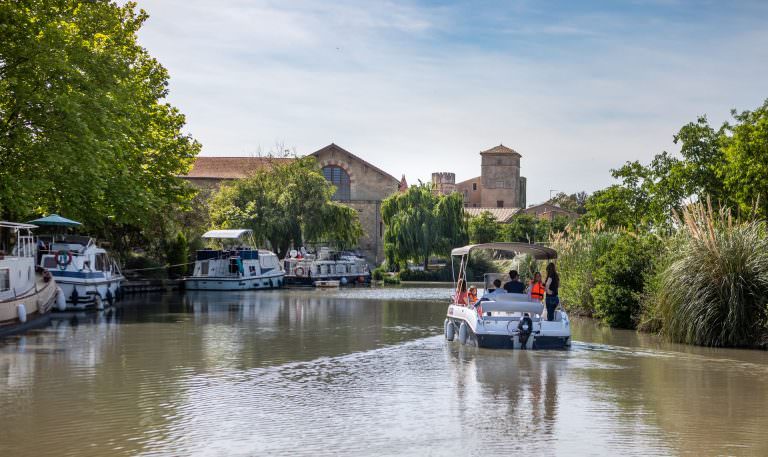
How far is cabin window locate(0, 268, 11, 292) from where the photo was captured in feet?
89.6

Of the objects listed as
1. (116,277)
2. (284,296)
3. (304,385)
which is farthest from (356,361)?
(284,296)

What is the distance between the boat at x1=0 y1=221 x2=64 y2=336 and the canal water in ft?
3.40

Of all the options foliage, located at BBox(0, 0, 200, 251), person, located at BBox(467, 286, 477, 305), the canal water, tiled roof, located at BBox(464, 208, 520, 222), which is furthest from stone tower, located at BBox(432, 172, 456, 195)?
person, located at BBox(467, 286, 477, 305)

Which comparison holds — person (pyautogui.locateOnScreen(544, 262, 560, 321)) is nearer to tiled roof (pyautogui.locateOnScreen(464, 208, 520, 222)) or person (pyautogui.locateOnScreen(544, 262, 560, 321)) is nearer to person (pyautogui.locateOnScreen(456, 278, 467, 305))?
person (pyautogui.locateOnScreen(456, 278, 467, 305))

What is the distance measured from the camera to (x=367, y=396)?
1424cm

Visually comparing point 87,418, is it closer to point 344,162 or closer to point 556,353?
point 556,353

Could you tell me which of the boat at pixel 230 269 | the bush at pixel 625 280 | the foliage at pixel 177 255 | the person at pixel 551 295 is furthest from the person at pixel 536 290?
the foliage at pixel 177 255

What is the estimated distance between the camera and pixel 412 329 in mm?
27328

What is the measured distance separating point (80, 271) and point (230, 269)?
798 inches

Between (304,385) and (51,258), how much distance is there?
24043mm

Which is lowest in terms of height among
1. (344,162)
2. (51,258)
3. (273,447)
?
(273,447)

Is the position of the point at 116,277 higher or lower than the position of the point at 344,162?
lower

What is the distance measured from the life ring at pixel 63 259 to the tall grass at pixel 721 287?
79.8ft

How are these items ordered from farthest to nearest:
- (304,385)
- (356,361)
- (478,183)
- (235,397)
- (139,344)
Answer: (478,183), (139,344), (356,361), (304,385), (235,397)
